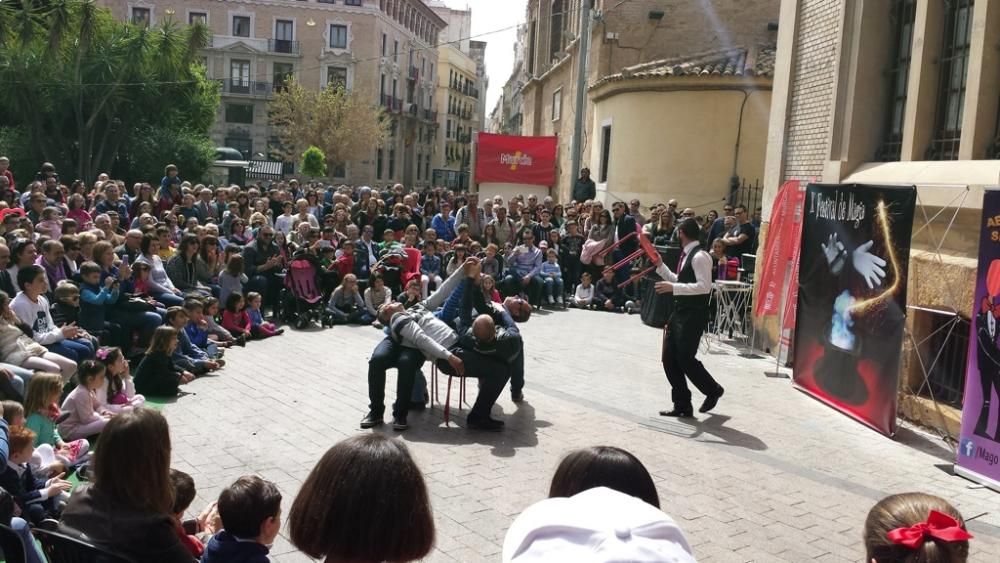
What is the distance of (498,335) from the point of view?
8.19 m

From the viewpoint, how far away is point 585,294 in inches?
672

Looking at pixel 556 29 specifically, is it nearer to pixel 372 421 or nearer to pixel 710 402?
pixel 710 402

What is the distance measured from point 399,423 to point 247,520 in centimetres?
462

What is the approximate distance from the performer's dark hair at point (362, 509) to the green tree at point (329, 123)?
56.3m

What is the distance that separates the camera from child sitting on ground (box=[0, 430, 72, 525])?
493 cm

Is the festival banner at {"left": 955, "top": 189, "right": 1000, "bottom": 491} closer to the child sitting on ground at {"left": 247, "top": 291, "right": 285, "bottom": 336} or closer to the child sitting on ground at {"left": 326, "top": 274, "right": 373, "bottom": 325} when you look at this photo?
the child sitting on ground at {"left": 247, "top": 291, "right": 285, "bottom": 336}

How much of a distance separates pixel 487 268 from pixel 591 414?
7396 mm

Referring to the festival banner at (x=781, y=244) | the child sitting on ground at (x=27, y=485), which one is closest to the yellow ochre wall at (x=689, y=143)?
the festival banner at (x=781, y=244)

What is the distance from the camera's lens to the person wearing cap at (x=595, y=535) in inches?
59.0

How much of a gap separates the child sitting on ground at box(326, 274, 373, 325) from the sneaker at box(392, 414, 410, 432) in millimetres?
6203

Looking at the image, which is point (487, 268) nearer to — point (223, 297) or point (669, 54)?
point (223, 297)

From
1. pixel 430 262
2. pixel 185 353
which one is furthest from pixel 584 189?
pixel 185 353

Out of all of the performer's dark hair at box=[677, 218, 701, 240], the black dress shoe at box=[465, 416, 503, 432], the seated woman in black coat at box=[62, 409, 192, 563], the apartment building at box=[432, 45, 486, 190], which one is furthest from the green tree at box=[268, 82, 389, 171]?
the seated woman in black coat at box=[62, 409, 192, 563]

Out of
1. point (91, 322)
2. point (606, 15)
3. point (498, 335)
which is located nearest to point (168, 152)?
point (606, 15)
